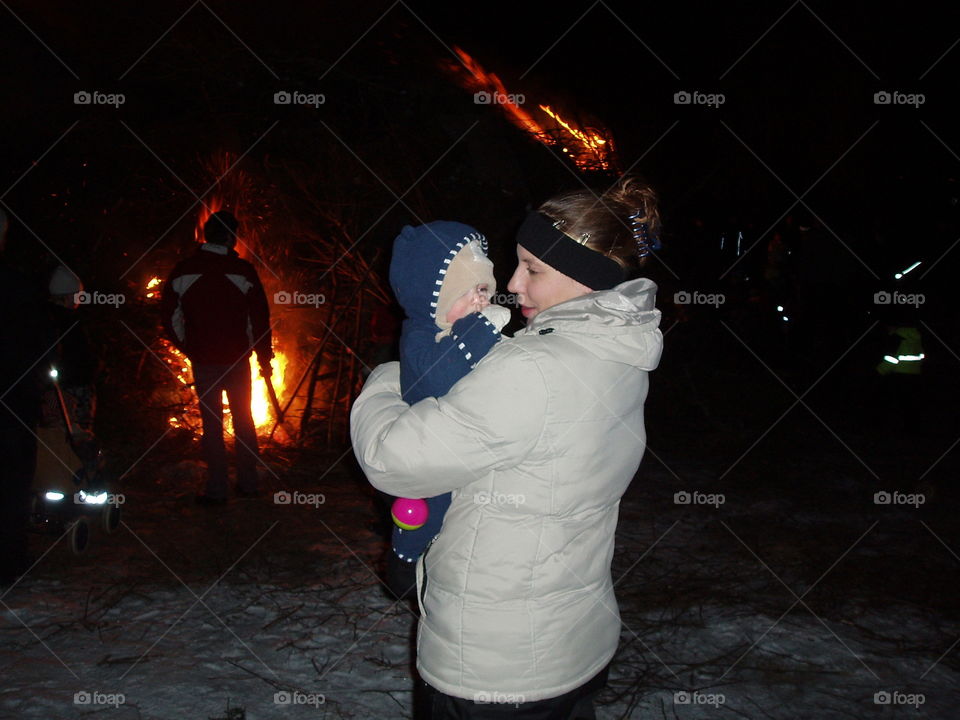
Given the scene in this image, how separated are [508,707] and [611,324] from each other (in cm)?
83

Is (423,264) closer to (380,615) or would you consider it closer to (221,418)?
(380,615)

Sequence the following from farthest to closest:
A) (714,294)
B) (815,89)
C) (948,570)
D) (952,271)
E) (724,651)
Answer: (952,271), (714,294), (815,89), (948,570), (724,651)

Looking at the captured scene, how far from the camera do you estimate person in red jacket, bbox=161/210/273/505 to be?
521 centimetres

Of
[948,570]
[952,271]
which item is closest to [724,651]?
[948,570]

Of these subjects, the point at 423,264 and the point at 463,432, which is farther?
the point at 423,264

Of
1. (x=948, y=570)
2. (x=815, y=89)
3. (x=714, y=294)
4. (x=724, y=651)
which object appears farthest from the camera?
(x=714, y=294)

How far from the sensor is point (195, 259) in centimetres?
522

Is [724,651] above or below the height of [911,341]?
below

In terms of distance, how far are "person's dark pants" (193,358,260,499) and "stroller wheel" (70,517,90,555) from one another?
0.99 metres

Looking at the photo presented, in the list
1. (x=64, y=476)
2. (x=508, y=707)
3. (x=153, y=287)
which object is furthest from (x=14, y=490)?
(x=508, y=707)

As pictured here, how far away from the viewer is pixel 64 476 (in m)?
4.68

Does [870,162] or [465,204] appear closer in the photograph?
[465,204]

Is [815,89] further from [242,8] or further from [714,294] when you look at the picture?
[242,8]

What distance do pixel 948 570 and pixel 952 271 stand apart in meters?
12.0
